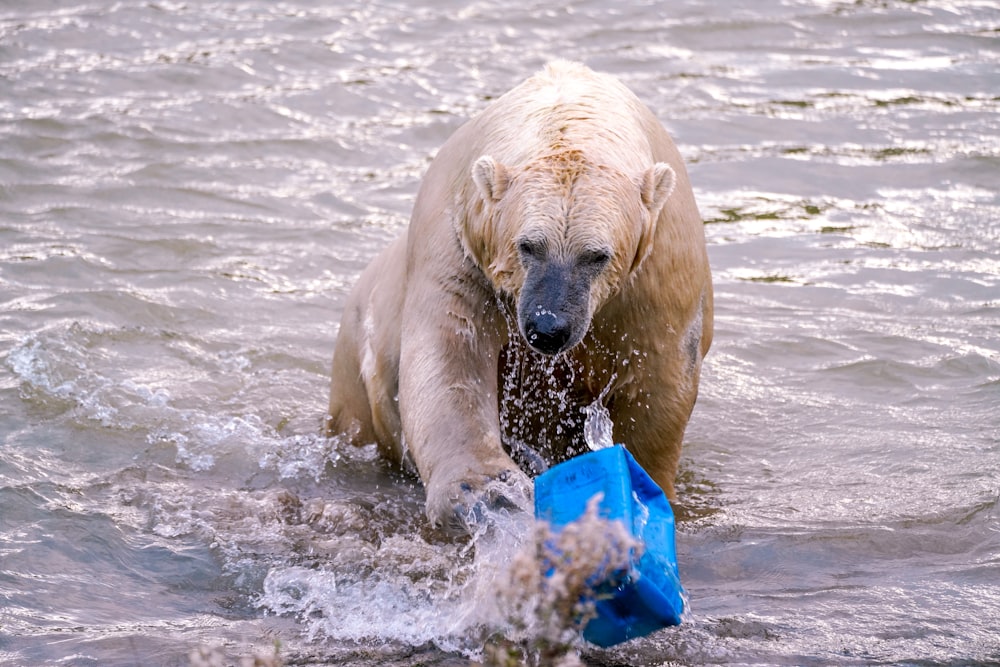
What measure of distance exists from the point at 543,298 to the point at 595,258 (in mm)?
216

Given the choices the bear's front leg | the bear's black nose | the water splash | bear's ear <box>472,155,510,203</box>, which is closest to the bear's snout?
the bear's black nose

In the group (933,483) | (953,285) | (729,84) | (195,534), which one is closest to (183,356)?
(195,534)

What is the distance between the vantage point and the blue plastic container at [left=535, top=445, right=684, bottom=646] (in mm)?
3654

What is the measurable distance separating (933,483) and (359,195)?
5565 millimetres

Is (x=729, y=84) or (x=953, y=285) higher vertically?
(x=729, y=84)

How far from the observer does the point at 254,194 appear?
10.1 m

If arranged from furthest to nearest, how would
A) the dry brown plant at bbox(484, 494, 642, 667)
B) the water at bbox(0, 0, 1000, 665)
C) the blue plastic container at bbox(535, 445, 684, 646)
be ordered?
1. the water at bbox(0, 0, 1000, 665)
2. the blue plastic container at bbox(535, 445, 684, 646)
3. the dry brown plant at bbox(484, 494, 642, 667)

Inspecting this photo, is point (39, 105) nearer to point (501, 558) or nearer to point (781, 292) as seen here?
point (781, 292)

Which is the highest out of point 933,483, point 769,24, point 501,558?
point 769,24

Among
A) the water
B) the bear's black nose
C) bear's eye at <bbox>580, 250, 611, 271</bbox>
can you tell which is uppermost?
bear's eye at <bbox>580, 250, 611, 271</bbox>

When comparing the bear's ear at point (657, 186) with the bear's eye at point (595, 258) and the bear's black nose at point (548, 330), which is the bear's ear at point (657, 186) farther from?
the bear's black nose at point (548, 330)

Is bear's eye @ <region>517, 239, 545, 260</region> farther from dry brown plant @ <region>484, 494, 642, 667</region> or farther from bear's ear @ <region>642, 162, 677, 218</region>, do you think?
dry brown plant @ <region>484, 494, 642, 667</region>

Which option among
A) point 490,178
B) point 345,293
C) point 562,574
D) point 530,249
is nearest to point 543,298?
point 530,249

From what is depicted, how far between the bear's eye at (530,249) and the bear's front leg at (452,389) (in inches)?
22.8
